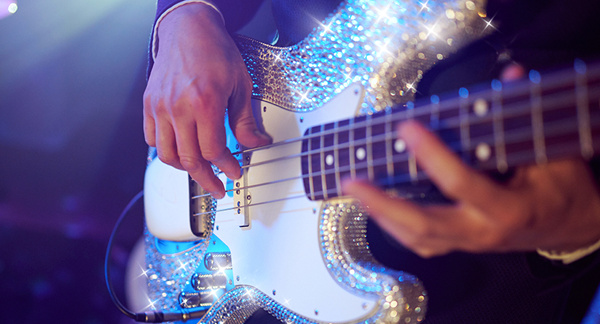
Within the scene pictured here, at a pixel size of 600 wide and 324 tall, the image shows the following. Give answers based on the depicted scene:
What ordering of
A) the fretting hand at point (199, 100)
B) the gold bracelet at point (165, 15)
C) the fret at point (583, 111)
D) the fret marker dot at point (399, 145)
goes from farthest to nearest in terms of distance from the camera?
1. the gold bracelet at point (165, 15)
2. the fretting hand at point (199, 100)
3. the fret marker dot at point (399, 145)
4. the fret at point (583, 111)

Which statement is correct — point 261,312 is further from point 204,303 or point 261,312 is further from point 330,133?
point 330,133

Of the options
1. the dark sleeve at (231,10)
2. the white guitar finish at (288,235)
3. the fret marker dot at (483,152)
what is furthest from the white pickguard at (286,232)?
the dark sleeve at (231,10)

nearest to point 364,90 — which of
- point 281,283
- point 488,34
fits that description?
point 488,34

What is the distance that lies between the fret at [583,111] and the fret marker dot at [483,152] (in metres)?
0.08

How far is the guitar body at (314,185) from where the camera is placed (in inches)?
19.5

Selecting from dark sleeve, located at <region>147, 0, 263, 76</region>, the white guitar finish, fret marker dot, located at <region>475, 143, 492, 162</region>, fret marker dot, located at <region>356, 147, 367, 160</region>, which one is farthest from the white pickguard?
dark sleeve, located at <region>147, 0, 263, 76</region>

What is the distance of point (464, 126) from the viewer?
0.35m

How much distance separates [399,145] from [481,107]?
10 cm

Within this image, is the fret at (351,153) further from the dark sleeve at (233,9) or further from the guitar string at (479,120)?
the dark sleeve at (233,9)

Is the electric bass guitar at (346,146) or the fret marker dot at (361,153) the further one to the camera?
the fret marker dot at (361,153)

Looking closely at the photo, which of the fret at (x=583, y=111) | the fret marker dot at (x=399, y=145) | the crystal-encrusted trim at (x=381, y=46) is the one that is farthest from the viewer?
the crystal-encrusted trim at (x=381, y=46)

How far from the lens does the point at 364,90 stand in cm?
52

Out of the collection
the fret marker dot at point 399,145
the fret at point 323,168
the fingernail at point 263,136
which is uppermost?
the fingernail at point 263,136

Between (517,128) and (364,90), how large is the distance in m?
0.25
